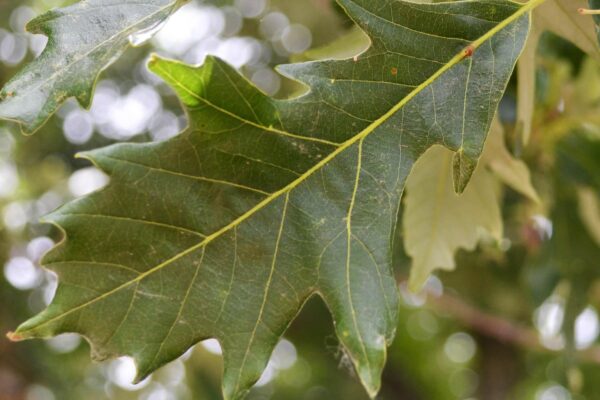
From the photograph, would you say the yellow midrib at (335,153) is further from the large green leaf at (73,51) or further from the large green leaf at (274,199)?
the large green leaf at (73,51)

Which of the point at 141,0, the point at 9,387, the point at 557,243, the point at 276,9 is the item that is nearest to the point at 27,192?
the point at 9,387

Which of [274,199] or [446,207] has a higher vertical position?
[274,199]

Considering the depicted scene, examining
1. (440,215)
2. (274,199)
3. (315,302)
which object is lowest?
(315,302)

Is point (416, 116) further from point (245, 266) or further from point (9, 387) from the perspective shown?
point (9, 387)

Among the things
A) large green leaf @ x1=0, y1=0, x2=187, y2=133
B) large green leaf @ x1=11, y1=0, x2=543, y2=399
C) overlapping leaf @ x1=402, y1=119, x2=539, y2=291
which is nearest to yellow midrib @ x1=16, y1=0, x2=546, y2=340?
large green leaf @ x1=11, y1=0, x2=543, y2=399

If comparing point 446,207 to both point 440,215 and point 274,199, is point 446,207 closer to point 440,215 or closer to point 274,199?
point 440,215

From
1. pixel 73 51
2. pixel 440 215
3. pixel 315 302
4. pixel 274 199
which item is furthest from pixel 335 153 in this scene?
pixel 315 302

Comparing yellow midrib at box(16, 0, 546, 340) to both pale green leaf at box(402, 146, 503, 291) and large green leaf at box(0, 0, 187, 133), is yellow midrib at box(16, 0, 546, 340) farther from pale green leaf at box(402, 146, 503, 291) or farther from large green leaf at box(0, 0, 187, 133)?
pale green leaf at box(402, 146, 503, 291)
